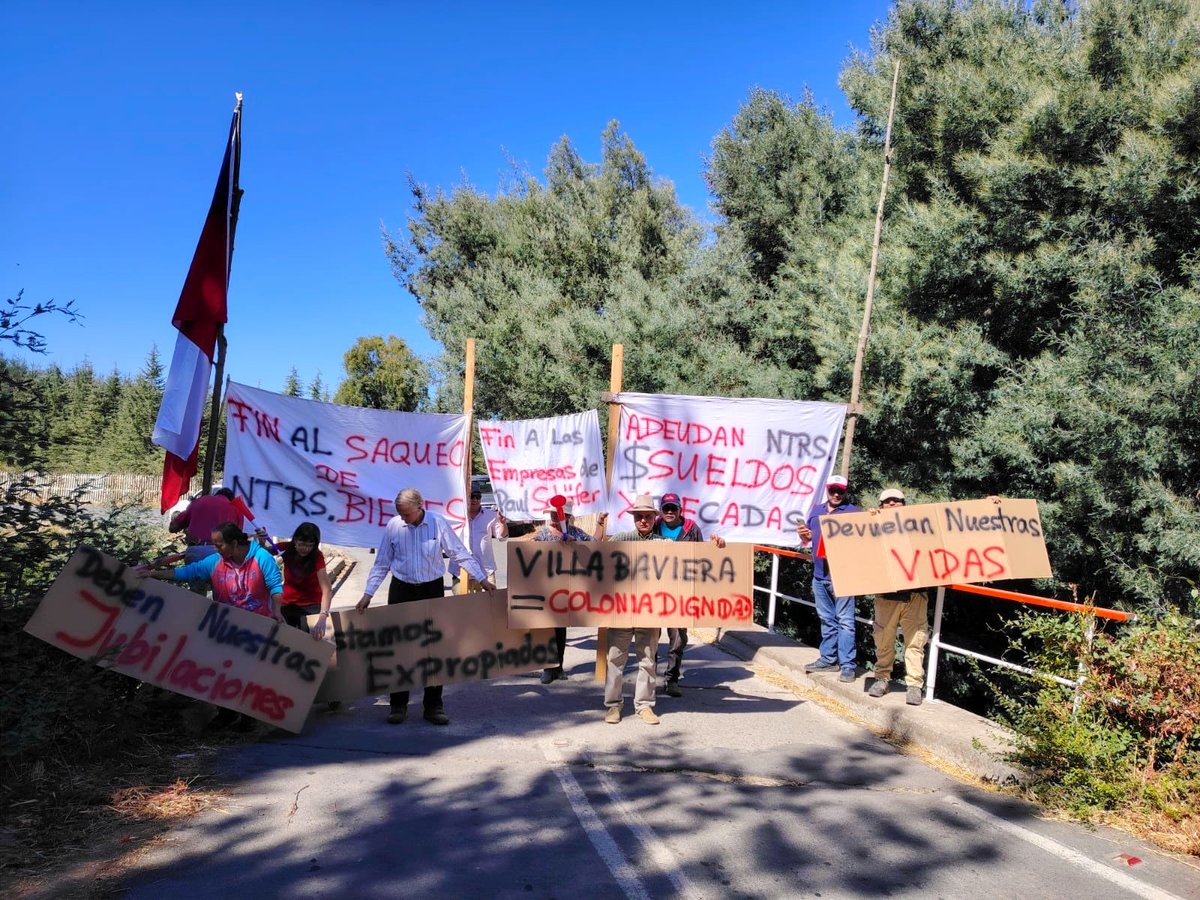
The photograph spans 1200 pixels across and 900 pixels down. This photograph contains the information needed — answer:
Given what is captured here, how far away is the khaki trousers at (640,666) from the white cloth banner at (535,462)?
10.3 ft

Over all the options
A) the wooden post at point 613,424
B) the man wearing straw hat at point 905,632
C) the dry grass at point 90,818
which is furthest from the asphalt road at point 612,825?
the wooden post at point 613,424

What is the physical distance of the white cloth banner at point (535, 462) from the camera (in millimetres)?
10648

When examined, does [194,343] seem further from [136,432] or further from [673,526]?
[136,432]

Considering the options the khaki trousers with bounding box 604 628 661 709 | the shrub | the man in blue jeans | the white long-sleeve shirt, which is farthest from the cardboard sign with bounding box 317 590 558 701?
the shrub

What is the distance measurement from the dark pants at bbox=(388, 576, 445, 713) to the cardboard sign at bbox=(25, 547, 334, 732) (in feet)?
2.66

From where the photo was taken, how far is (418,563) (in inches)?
279

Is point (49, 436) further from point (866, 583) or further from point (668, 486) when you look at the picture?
point (866, 583)

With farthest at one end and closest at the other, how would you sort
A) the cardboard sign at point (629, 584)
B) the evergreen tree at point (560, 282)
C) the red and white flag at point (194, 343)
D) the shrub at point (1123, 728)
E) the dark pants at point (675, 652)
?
1. the evergreen tree at point (560, 282)
2. the dark pants at point (675, 652)
3. the red and white flag at point (194, 343)
4. the cardboard sign at point (629, 584)
5. the shrub at point (1123, 728)

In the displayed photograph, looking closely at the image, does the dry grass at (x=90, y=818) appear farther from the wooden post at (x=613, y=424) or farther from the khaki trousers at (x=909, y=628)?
the khaki trousers at (x=909, y=628)

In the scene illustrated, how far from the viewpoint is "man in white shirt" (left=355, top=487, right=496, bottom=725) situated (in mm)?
7042

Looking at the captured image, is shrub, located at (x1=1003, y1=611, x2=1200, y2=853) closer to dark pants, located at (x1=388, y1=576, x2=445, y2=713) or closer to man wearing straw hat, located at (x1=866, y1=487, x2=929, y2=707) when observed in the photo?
man wearing straw hat, located at (x1=866, y1=487, x2=929, y2=707)

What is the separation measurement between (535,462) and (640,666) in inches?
167

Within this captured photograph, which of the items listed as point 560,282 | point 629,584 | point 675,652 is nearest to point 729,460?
point 675,652

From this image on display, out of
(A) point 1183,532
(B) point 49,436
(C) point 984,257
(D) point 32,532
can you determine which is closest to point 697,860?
(D) point 32,532
